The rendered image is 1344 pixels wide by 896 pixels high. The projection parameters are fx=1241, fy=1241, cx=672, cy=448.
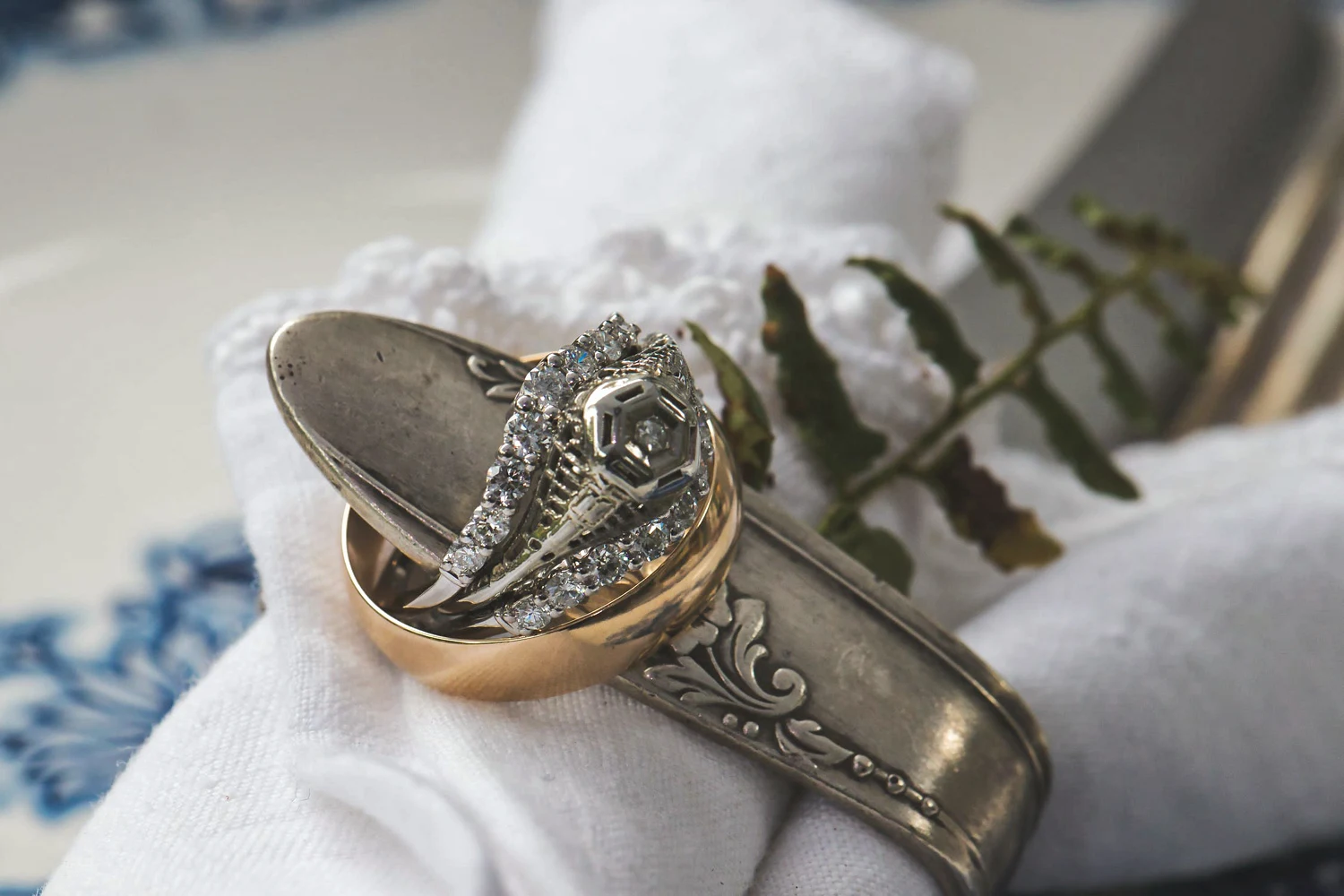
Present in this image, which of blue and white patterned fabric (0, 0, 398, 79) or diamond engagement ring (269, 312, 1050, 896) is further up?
diamond engagement ring (269, 312, 1050, 896)

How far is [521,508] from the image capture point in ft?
0.81

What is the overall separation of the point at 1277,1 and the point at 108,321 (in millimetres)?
748

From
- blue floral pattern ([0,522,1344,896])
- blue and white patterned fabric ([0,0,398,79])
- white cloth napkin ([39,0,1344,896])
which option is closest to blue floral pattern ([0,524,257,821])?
blue floral pattern ([0,522,1344,896])

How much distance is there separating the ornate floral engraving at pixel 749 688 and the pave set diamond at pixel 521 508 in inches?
1.3

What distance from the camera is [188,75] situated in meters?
0.80

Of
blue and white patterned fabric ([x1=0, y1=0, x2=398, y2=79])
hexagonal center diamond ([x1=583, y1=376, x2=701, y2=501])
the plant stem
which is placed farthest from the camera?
blue and white patterned fabric ([x1=0, y1=0, x2=398, y2=79])

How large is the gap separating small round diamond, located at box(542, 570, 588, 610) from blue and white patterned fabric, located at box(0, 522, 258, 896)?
170 mm

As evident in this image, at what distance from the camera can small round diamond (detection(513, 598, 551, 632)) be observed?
0.25 m

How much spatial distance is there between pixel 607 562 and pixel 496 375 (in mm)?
53

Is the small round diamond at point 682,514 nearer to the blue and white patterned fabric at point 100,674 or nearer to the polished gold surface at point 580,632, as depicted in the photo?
the polished gold surface at point 580,632

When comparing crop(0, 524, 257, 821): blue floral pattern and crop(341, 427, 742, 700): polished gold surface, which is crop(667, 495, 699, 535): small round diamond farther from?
crop(0, 524, 257, 821): blue floral pattern

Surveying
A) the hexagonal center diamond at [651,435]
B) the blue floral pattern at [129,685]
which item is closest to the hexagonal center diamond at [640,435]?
the hexagonal center diamond at [651,435]

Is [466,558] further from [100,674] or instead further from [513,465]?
[100,674]

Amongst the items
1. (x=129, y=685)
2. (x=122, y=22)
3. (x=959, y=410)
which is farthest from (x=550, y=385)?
(x=122, y=22)
